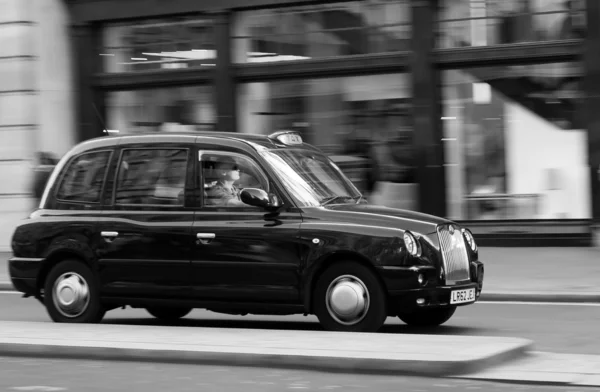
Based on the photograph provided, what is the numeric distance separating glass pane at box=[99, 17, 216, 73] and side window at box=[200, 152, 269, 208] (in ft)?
33.1

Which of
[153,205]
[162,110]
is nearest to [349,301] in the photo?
[153,205]

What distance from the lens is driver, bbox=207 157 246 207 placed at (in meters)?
10.2

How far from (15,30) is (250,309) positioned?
40.5ft

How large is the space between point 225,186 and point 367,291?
61.4 inches

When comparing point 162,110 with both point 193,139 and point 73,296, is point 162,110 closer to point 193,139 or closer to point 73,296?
point 73,296

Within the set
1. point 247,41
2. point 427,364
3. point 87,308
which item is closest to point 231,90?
point 247,41

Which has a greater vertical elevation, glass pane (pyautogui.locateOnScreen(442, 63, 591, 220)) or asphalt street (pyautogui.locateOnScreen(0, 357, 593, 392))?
glass pane (pyautogui.locateOnScreen(442, 63, 591, 220))

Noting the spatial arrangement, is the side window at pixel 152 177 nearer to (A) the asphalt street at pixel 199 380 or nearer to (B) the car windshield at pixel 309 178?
(B) the car windshield at pixel 309 178

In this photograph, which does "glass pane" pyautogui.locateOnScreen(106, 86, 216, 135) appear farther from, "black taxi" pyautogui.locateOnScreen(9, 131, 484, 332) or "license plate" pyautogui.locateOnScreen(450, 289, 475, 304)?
"license plate" pyautogui.locateOnScreen(450, 289, 475, 304)

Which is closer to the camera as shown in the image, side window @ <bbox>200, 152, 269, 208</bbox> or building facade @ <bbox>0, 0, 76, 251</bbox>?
side window @ <bbox>200, 152, 269, 208</bbox>

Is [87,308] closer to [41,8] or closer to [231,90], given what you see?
[231,90]

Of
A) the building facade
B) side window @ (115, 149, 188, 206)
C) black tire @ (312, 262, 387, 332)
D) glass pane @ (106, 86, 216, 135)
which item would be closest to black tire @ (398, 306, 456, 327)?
black tire @ (312, 262, 387, 332)

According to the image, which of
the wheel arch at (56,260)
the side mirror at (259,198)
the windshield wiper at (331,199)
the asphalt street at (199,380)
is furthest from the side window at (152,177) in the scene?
the asphalt street at (199,380)

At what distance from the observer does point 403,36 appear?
61.8 feet
